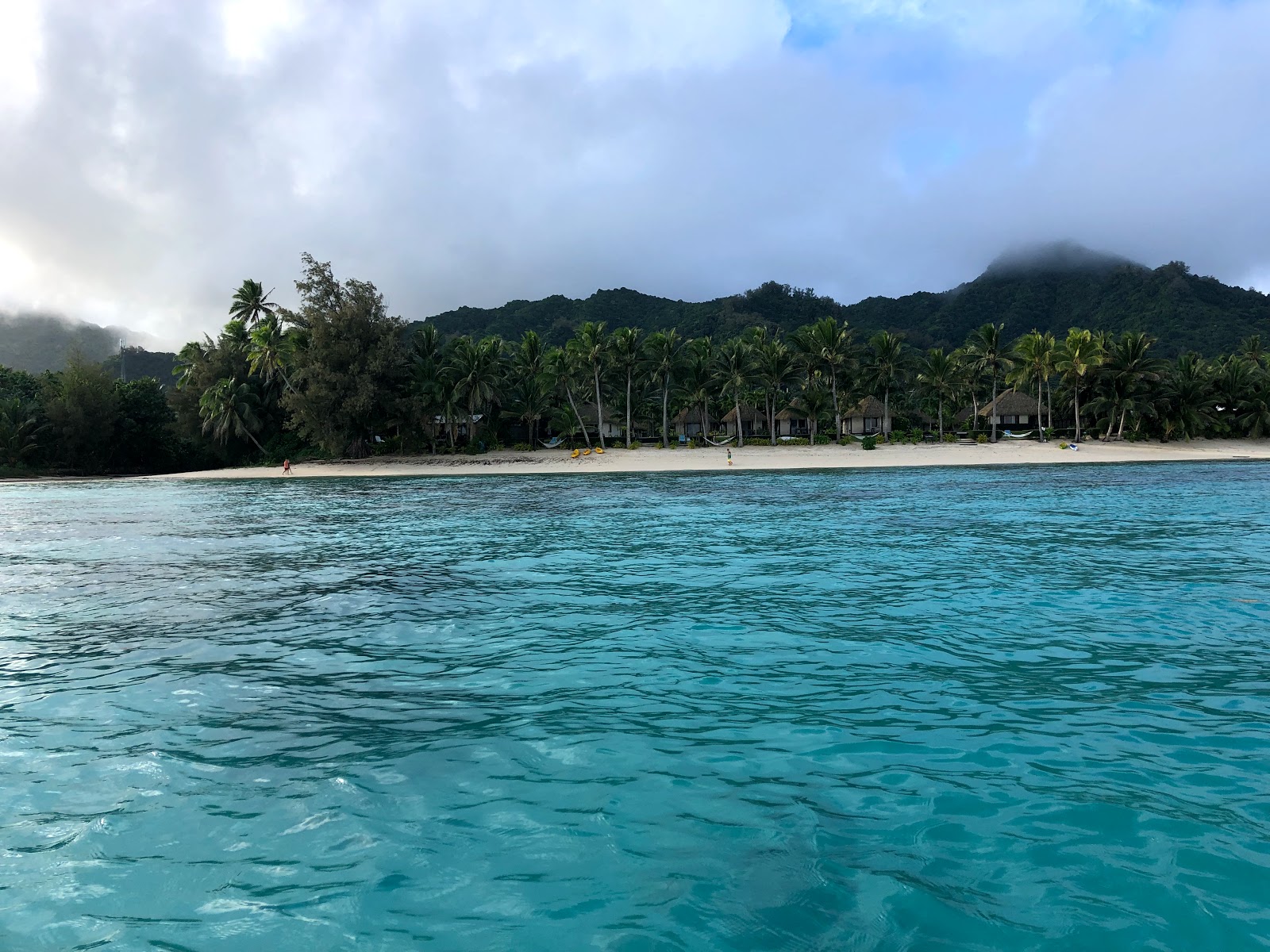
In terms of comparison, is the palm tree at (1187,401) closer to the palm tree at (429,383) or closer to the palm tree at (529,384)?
the palm tree at (529,384)

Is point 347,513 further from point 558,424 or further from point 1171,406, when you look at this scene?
point 1171,406

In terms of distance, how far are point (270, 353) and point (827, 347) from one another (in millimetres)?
44186

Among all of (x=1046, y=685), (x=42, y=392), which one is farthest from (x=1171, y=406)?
(x=42, y=392)

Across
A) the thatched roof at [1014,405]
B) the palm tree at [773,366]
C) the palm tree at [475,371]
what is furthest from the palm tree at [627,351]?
the thatched roof at [1014,405]

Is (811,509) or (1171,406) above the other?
(1171,406)

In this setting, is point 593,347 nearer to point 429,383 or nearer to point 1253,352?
point 429,383

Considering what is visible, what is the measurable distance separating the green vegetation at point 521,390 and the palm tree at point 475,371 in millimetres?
144

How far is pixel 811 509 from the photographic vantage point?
22891mm

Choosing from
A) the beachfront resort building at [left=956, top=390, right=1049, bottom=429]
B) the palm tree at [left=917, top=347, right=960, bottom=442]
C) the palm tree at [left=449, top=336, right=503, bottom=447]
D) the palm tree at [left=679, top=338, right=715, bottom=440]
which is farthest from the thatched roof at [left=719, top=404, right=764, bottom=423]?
the palm tree at [left=449, top=336, right=503, bottom=447]

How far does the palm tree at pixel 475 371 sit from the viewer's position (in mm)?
58875

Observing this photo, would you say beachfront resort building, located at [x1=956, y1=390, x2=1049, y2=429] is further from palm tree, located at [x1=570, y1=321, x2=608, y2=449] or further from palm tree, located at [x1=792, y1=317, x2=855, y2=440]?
palm tree, located at [x1=570, y1=321, x2=608, y2=449]

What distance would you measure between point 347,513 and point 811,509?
1499 centimetres

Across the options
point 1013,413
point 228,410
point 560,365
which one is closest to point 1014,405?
point 1013,413

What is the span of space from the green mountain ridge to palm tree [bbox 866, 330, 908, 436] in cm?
3442
